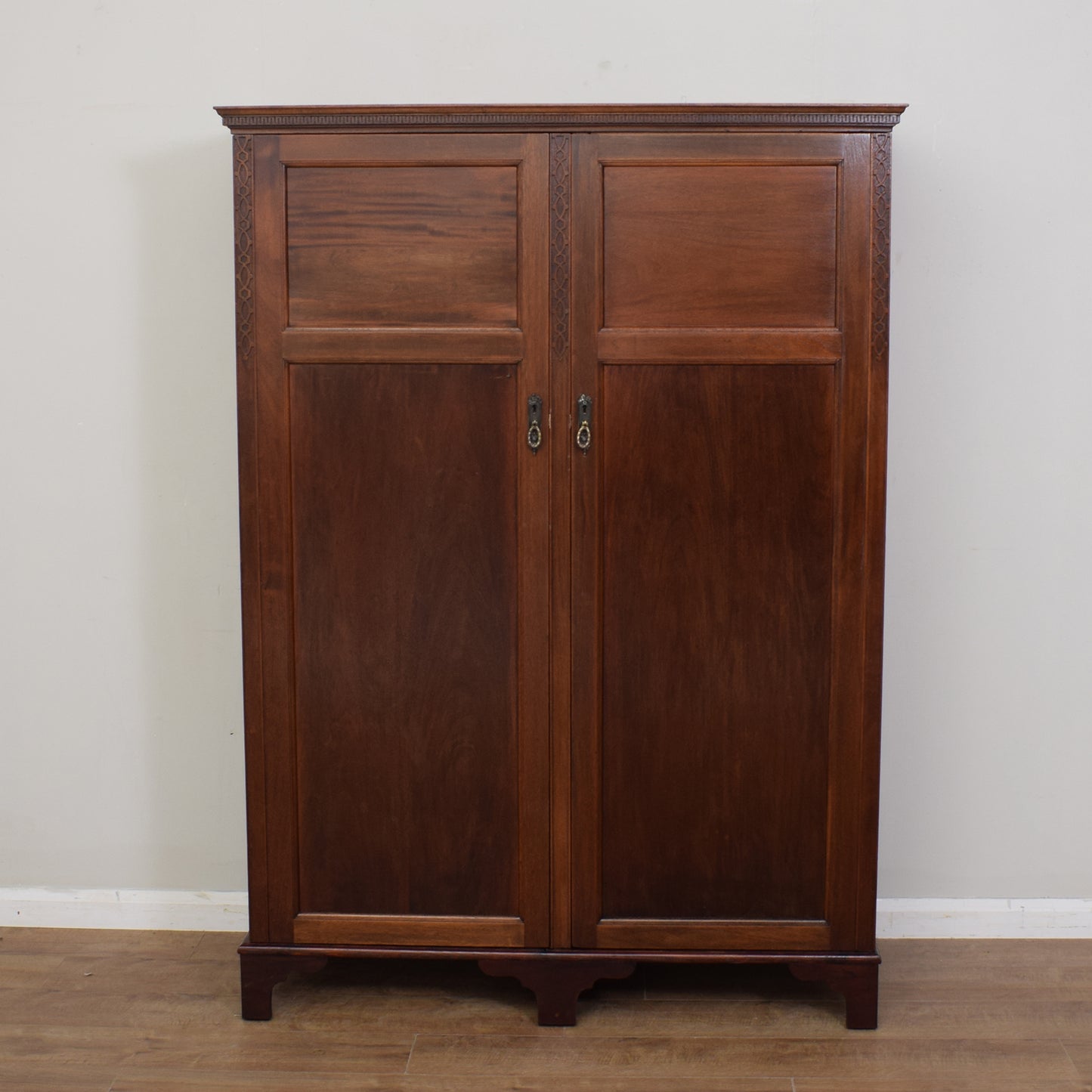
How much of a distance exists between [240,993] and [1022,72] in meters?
2.57

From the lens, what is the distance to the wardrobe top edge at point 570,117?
2.00 meters

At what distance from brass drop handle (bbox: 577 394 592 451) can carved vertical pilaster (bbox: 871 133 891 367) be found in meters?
0.53

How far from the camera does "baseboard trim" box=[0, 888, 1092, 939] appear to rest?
2600 millimetres

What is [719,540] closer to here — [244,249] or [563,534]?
[563,534]

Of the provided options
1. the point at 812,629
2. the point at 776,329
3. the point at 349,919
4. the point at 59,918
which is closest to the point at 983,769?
the point at 812,629

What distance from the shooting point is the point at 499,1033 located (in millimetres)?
2203

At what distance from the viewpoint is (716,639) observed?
83.9 inches

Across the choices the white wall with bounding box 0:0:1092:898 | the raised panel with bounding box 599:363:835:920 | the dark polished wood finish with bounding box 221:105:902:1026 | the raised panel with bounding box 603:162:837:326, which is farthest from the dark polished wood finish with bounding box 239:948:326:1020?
the raised panel with bounding box 603:162:837:326

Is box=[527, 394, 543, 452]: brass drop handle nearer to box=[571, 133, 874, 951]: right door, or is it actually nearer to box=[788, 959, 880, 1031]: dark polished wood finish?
box=[571, 133, 874, 951]: right door

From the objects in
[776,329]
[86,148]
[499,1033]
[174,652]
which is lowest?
[499,1033]

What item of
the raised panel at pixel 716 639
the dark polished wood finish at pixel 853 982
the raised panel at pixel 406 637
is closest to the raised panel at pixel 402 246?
the raised panel at pixel 406 637

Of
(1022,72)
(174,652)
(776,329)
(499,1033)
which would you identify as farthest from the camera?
(174,652)

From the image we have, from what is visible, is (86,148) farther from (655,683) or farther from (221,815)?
(655,683)

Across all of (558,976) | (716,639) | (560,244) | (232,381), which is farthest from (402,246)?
(558,976)
